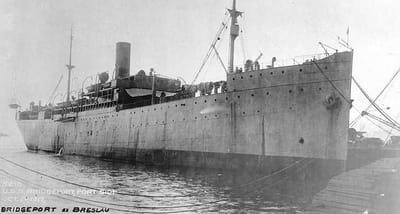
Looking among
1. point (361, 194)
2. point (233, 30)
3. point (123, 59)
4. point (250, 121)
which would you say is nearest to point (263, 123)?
point (250, 121)

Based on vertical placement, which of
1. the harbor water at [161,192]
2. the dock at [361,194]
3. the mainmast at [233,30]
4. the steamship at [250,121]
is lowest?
the harbor water at [161,192]

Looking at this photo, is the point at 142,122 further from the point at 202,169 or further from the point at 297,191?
the point at 297,191

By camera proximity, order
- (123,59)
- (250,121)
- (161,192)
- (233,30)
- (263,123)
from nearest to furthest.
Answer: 1. (161,192)
2. (263,123)
3. (250,121)
4. (233,30)
5. (123,59)

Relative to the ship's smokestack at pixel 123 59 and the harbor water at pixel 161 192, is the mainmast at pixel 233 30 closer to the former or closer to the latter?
the harbor water at pixel 161 192

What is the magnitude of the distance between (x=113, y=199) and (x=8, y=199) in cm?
260

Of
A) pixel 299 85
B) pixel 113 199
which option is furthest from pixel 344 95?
pixel 113 199

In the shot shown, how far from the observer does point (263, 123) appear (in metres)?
13.1

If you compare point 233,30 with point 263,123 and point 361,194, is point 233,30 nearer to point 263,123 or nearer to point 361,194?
point 263,123

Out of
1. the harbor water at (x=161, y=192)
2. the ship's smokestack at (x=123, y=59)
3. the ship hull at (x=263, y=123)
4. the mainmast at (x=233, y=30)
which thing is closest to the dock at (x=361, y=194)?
the harbor water at (x=161, y=192)

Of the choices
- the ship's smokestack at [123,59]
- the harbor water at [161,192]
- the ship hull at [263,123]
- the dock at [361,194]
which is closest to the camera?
the dock at [361,194]

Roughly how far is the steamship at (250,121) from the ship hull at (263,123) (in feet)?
0.11

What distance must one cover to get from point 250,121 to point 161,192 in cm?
478

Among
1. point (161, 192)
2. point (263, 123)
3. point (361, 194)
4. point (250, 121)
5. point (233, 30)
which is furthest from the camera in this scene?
point (233, 30)

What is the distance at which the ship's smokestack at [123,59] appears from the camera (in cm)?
2498
